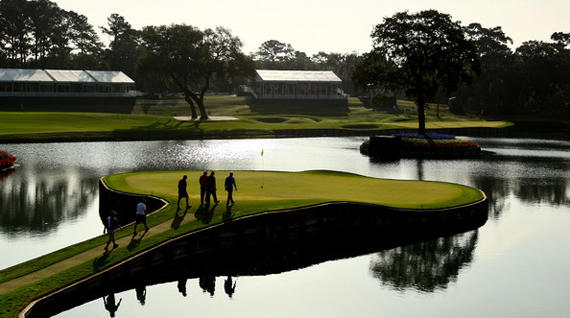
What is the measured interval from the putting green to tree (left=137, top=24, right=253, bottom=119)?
2819 inches

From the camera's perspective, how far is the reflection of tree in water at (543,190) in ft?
148

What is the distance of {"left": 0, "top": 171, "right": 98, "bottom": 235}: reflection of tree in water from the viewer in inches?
1375

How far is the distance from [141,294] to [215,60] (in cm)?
9683

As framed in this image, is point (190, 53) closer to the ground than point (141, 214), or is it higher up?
higher up

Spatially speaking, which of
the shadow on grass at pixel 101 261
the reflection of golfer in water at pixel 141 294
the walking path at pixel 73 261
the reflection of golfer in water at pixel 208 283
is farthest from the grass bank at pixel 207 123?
the reflection of golfer in water at pixel 141 294

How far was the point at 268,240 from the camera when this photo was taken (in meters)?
31.4

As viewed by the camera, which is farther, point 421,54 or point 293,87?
point 293,87

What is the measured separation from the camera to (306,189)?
40.4m

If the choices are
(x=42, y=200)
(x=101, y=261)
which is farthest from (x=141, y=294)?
(x=42, y=200)

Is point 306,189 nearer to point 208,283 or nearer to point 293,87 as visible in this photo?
point 208,283

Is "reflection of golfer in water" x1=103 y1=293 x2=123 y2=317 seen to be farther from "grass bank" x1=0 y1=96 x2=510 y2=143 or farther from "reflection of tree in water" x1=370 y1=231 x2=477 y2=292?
"grass bank" x1=0 y1=96 x2=510 y2=143

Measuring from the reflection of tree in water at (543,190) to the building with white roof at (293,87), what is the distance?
324ft

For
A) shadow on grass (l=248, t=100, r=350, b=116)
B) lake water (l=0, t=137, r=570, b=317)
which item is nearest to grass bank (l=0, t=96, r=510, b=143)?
shadow on grass (l=248, t=100, r=350, b=116)

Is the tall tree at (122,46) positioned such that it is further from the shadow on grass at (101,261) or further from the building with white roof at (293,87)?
the shadow on grass at (101,261)
